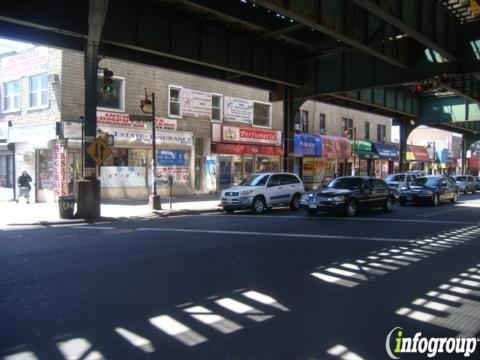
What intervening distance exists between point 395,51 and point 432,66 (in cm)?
172

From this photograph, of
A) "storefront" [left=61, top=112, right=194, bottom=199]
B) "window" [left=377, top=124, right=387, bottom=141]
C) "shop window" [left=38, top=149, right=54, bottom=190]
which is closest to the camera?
"storefront" [left=61, top=112, right=194, bottom=199]

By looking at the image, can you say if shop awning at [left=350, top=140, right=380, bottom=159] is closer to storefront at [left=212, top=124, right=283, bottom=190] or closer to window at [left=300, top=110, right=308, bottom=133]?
window at [left=300, top=110, right=308, bottom=133]

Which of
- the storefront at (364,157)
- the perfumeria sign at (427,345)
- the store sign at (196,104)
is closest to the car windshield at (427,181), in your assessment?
the store sign at (196,104)

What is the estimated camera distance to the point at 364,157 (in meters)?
43.4

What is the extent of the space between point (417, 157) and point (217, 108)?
33.2 m

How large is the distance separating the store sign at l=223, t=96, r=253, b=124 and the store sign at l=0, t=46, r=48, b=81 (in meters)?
11.1

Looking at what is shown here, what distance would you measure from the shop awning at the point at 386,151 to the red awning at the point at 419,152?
6447 millimetres

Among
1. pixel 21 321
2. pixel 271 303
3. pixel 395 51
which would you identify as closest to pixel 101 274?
pixel 21 321

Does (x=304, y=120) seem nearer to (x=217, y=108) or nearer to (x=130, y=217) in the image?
(x=217, y=108)

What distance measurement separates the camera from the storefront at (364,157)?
42553mm

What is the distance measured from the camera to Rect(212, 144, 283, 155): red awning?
30.2m

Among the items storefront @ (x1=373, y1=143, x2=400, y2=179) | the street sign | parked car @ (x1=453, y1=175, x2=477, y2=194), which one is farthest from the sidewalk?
storefront @ (x1=373, y1=143, x2=400, y2=179)

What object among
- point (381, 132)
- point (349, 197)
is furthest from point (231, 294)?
point (381, 132)

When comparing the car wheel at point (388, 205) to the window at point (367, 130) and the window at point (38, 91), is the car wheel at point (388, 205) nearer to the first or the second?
the window at point (38, 91)
